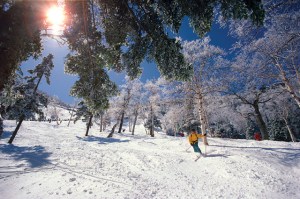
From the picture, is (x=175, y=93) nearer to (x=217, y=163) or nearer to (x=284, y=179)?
(x=217, y=163)

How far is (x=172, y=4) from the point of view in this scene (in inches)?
252

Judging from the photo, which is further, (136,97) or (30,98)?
(136,97)

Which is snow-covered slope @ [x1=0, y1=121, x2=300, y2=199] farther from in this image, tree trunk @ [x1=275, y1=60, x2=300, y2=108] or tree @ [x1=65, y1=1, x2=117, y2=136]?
tree trunk @ [x1=275, y1=60, x2=300, y2=108]

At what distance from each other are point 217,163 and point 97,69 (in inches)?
295

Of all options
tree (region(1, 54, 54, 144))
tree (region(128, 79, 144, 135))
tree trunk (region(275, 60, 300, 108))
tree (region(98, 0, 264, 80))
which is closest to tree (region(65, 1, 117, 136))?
tree (region(98, 0, 264, 80))

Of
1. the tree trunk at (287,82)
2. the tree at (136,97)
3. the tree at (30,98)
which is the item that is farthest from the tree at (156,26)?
the tree at (136,97)

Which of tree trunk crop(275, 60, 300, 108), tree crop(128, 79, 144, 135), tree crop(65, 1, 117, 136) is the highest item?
tree crop(128, 79, 144, 135)

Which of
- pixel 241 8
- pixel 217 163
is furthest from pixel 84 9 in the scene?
pixel 217 163

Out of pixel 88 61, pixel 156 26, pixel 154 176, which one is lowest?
pixel 154 176

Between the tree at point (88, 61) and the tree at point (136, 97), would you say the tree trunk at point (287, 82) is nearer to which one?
the tree at point (88, 61)

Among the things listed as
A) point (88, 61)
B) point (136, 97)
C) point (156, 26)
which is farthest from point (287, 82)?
point (136, 97)

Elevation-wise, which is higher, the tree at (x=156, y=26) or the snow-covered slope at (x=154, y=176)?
the tree at (x=156, y=26)

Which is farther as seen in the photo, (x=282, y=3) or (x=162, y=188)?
(x=162, y=188)

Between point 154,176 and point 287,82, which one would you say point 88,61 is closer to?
point 154,176
